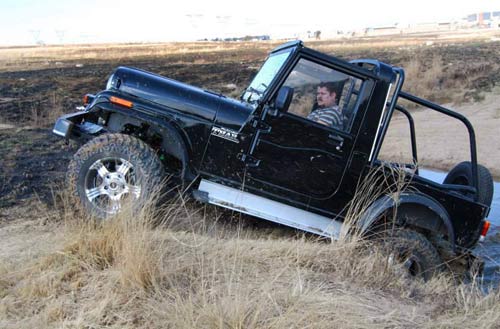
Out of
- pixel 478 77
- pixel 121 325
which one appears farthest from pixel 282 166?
pixel 478 77

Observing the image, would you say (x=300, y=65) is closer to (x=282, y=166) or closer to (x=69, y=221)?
(x=282, y=166)

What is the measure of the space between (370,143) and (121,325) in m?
3.01

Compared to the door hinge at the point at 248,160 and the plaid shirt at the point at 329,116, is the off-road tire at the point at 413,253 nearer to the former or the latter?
the plaid shirt at the point at 329,116

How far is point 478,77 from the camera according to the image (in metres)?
22.7

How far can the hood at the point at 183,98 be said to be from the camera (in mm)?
5176

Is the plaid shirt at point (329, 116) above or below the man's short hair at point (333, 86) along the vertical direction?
below

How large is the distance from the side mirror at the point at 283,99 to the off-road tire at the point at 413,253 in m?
1.58

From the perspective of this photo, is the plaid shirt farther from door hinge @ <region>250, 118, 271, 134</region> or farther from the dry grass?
the dry grass

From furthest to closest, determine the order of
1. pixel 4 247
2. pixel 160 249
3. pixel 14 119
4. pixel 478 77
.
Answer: pixel 478 77, pixel 14 119, pixel 4 247, pixel 160 249

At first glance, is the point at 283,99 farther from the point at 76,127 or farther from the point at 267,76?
the point at 76,127

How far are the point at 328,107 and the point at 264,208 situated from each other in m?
1.22

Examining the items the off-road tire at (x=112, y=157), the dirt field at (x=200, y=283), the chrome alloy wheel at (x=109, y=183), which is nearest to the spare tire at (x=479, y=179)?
the dirt field at (x=200, y=283)

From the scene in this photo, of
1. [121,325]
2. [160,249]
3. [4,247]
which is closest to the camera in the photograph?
[121,325]

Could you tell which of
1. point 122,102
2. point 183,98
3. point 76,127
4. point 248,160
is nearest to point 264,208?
point 248,160
